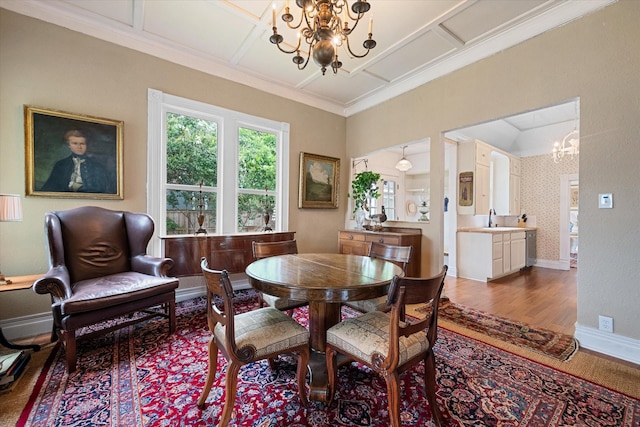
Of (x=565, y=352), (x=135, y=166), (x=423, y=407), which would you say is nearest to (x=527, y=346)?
(x=565, y=352)

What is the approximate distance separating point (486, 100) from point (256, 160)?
3020 mm

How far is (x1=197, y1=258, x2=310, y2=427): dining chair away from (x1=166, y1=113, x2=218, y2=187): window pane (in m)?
2.32

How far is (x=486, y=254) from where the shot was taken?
4523mm

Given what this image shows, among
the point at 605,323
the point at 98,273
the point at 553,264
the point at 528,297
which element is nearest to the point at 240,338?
the point at 98,273

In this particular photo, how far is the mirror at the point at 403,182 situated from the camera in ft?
20.0

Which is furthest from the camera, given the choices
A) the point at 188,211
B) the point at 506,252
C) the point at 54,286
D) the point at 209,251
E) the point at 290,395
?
the point at 506,252

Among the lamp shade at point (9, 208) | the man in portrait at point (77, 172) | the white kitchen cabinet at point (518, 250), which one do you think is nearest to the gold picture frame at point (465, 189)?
the white kitchen cabinet at point (518, 250)

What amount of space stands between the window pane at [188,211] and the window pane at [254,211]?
0.39 m

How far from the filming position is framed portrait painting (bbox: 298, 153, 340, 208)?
427 centimetres

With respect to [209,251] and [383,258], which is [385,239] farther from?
[209,251]

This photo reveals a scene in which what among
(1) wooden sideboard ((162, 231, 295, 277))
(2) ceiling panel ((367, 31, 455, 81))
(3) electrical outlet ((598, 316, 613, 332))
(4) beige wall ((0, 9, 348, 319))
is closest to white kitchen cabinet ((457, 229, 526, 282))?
(3) electrical outlet ((598, 316, 613, 332))

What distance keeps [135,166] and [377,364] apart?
3.15 metres

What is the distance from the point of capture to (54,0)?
2408 millimetres

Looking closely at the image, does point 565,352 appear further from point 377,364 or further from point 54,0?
point 54,0
